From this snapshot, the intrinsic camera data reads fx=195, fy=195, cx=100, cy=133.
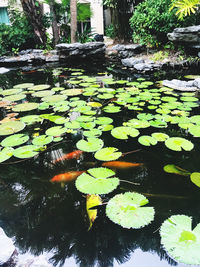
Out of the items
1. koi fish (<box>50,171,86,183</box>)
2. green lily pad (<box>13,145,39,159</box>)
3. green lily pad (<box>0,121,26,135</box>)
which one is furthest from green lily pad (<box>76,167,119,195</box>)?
green lily pad (<box>0,121,26,135</box>)

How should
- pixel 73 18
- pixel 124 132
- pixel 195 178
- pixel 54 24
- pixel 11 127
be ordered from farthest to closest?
pixel 54 24, pixel 73 18, pixel 11 127, pixel 124 132, pixel 195 178

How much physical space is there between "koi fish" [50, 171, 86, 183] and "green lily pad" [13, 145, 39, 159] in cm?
33

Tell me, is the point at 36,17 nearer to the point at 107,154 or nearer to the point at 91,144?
the point at 91,144

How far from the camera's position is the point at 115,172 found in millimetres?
1443

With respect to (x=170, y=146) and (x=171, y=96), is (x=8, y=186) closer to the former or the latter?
(x=170, y=146)

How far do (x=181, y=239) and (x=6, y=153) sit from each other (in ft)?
4.59

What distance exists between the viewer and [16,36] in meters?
6.68

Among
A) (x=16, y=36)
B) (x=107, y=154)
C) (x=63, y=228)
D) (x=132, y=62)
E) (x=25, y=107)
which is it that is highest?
(x=16, y=36)

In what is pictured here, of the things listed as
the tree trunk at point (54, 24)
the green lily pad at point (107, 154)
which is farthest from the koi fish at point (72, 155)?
the tree trunk at point (54, 24)

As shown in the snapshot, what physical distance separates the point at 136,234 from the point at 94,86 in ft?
9.07

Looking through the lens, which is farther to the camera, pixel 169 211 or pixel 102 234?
pixel 169 211

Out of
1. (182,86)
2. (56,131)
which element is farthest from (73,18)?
(56,131)

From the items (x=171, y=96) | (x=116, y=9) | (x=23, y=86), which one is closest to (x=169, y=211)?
(x=171, y=96)

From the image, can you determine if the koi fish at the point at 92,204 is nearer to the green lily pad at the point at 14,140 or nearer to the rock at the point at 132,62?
the green lily pad at the point at 14,140
